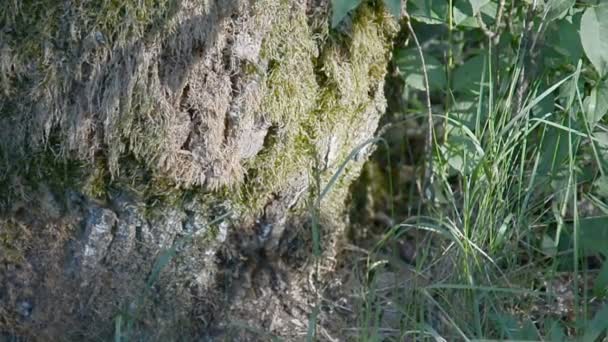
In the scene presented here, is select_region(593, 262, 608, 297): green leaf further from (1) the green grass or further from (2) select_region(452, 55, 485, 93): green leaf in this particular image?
(2) select_region(452, 55, 485, 93): green leaf

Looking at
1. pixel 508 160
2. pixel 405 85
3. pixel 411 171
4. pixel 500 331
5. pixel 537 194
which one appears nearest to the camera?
pixel 500 331

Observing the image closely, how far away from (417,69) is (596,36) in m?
0.50

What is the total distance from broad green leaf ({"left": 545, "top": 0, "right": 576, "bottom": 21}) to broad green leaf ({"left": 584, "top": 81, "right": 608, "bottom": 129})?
20 centimetres

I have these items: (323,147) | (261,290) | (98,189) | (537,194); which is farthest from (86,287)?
(537,194)

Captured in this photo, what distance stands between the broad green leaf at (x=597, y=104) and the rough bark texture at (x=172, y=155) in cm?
52

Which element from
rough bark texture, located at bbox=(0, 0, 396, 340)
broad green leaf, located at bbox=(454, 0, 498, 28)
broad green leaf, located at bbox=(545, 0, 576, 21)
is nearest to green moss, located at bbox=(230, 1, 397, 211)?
rough bark texture, located at bbox=(0, 0, 396, 340)

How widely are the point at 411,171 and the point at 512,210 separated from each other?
→ 2.19ft

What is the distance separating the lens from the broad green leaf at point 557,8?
1899mm

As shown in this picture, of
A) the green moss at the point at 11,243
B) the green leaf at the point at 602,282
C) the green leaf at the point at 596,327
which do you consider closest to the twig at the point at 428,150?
the green leaf at the point at 602,282

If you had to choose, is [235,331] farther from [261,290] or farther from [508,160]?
[508,160]

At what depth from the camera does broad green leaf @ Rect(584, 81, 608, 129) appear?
198 cm

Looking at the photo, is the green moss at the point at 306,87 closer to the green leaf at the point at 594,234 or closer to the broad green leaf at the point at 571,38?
the broad green leaf at the point at 571,38

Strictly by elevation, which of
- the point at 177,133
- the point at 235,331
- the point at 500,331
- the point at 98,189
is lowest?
the point at 235,331

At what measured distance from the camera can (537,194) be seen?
2105 millimetres
